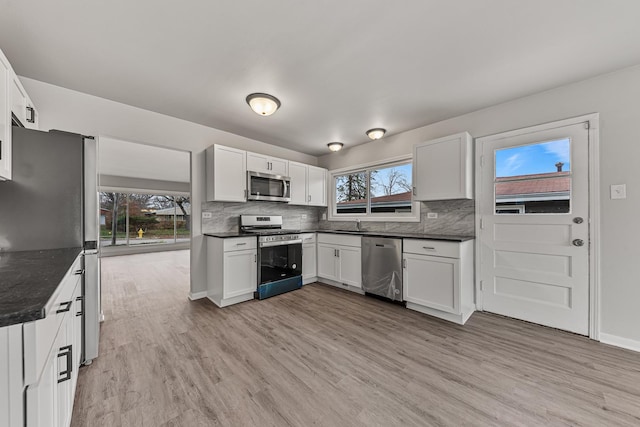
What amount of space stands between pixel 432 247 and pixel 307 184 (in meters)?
2.39

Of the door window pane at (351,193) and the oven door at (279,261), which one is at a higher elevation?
the door window pane at (351,193)

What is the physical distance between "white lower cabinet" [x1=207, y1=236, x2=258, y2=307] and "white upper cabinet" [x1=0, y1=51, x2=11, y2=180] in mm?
1784

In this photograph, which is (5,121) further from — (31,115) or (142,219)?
(142,219)

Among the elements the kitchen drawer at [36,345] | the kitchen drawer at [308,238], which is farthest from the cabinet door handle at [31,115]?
the kitchen drawer at [308,238]

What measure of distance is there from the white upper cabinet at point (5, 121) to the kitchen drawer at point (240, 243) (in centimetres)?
181

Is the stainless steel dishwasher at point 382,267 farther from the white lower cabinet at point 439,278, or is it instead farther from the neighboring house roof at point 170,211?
the neighboring house roof at point 170,211

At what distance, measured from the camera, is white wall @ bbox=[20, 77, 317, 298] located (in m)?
2.39

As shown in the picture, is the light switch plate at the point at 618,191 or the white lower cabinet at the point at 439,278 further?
the white lower cabinet at the point at 439,278

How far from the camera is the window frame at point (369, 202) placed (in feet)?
11.6

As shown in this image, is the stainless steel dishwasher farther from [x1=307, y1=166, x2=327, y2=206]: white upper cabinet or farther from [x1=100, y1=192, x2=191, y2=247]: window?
[x1=100, y1=192, x2=191, y2=247]: window

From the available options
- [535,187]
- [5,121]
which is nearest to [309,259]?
[535,187]

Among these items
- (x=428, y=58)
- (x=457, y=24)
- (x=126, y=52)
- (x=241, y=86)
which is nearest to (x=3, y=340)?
(x=126, y=52)

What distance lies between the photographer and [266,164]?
3.77 m

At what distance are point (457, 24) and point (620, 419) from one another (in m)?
2.59
